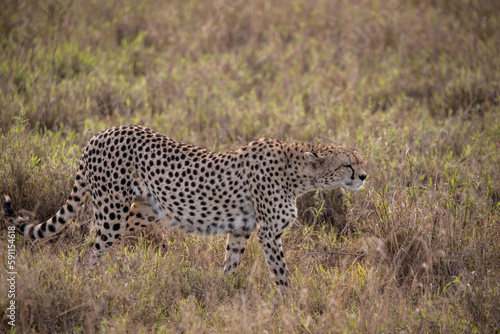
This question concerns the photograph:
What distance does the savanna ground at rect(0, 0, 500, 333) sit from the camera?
3158mm

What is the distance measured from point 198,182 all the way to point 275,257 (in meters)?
0.74

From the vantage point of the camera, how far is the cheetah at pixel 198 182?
374 cm

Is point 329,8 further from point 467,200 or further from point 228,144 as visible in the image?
point 467,200

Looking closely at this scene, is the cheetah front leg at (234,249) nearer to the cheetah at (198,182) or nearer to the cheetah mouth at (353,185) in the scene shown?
the cheetah at (198,182)

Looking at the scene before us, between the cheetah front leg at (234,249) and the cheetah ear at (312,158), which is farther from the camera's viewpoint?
the cheetah front leg at (234,249)

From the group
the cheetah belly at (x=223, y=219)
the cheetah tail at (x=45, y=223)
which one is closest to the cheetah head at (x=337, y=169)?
the cheetah belly at (x=223, y=219)

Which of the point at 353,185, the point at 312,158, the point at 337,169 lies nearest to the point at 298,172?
the point at 312,158

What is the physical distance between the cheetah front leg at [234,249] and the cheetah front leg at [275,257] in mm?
288

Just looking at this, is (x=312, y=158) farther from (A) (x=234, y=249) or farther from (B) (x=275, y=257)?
(A) (x=234, y=249)

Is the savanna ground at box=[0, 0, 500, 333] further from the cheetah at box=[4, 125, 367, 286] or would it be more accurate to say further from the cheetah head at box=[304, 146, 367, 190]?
the cheetah head at box=[304, 146, 367, 190]

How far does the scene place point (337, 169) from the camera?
12.3 ft

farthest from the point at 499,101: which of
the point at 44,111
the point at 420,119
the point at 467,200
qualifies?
the point at 44,111

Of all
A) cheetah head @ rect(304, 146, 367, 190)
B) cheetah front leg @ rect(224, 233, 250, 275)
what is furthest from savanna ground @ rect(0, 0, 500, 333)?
cheetah head @ rect(304, 146, 367, 190)

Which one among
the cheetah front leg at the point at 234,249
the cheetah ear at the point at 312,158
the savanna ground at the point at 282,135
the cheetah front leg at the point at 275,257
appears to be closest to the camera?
the savanna ground at the point at 282,135
